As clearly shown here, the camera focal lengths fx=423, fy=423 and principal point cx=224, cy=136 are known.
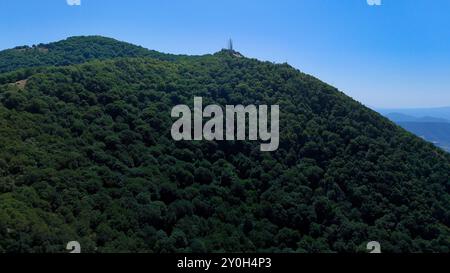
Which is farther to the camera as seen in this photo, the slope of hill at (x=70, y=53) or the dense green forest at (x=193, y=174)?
the slope of hill at (x=70, y=53)

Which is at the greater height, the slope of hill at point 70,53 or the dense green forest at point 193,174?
the slope of hill at point 70,53

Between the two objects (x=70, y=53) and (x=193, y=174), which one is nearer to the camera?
(x=193, y=174)

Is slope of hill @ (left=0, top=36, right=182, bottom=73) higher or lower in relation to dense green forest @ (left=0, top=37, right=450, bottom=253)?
higher

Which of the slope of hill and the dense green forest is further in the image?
the slope of hill

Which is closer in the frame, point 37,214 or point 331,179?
point 37,214

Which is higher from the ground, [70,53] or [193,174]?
[70,53]
